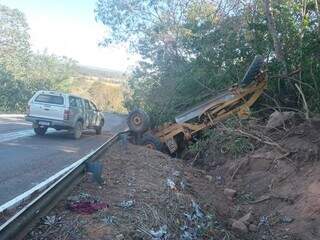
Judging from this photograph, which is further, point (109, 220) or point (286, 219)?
point (286, 219)

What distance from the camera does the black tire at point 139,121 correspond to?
18.5m

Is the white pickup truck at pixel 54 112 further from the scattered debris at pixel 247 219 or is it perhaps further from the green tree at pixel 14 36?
the green tree at pixel 14 36

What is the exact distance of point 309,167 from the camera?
10297 millimetres

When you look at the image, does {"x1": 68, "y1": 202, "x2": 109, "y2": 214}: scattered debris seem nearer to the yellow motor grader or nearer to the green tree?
the yellow motor grader

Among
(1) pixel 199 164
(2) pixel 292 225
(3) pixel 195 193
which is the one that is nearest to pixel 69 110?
(1) pixel 199 164

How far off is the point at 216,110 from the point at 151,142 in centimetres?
286

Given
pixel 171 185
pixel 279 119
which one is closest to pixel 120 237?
pixel 171 185

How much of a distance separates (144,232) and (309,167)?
17.5 feet

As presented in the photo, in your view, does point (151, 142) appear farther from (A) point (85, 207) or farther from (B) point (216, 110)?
(A) point (85, 207)

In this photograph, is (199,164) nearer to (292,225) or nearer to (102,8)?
(292,225)

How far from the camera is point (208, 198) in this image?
9617 millimetres

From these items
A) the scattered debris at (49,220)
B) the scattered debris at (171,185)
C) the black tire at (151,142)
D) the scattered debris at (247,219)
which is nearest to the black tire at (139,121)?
the black tire at (151,142)

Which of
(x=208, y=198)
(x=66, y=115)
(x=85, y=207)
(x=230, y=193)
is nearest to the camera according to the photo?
(x=85, y=207)

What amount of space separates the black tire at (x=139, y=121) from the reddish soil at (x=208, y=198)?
14.8 ft
